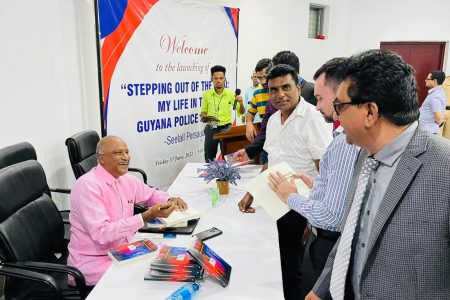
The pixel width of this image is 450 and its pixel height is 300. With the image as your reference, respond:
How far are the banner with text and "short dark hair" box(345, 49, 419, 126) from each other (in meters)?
2.74

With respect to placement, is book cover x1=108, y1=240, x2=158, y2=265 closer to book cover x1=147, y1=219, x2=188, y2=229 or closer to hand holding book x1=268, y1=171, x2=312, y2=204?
book cover x1=147, y1=219, x2=188, y2=229

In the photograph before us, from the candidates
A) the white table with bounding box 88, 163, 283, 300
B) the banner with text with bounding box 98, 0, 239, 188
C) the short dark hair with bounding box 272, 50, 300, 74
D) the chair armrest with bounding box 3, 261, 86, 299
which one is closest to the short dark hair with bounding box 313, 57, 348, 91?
the white table with bounding box 88, 163, 283, 300

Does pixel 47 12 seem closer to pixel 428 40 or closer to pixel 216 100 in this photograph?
pixel 216 100

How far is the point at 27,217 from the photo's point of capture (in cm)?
179

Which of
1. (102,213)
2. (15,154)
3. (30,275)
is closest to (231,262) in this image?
(102,213)

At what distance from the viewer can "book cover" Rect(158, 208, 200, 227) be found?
1.78 m

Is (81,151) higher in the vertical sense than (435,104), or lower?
lower

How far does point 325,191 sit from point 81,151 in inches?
76.7

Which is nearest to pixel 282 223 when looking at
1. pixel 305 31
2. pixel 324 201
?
pixel 324 201

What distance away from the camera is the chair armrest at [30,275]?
1.49 m

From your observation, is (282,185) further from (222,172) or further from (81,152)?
(81,152)

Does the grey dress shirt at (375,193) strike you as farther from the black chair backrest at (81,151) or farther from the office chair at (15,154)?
the black chair backrest at (81,151)

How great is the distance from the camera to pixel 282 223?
2.18 metres

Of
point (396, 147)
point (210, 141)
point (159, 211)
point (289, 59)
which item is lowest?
point (210, 141)
